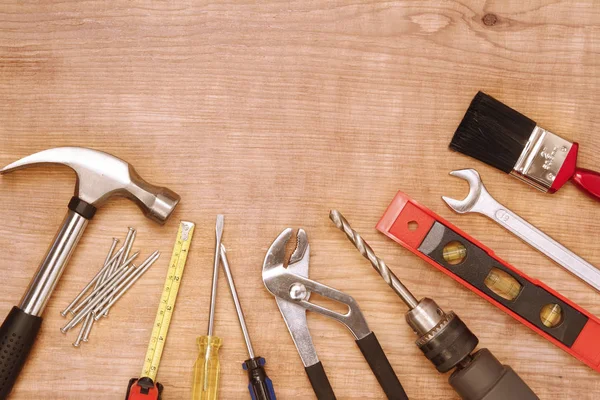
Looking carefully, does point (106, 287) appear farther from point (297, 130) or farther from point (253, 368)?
point (297, 130)

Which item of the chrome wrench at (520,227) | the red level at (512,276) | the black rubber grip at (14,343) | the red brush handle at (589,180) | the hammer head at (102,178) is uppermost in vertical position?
the red brush handle at (589,180)

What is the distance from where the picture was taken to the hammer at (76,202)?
1302mm

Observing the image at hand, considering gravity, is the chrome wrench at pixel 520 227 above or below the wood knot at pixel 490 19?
below

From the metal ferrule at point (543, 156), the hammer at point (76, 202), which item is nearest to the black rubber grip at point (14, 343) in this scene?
the hammer at point (76, 202)

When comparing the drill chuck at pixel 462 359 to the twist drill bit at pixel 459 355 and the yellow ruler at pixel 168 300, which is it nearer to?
the twist drill bit at pixel 459 355

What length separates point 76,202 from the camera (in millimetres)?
1312

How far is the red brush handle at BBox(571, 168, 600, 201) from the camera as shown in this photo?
4.38 ft

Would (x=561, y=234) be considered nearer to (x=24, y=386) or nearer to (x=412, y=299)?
(x=412, y=299)

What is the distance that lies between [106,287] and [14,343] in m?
0.21

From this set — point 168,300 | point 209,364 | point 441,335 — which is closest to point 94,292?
point 168,300

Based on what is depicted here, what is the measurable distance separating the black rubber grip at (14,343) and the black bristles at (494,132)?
101 centimetres

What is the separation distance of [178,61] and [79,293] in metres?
0.56

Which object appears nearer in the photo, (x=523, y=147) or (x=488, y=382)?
(x=488, y=382)

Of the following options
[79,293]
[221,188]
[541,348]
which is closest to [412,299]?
[541,348]
